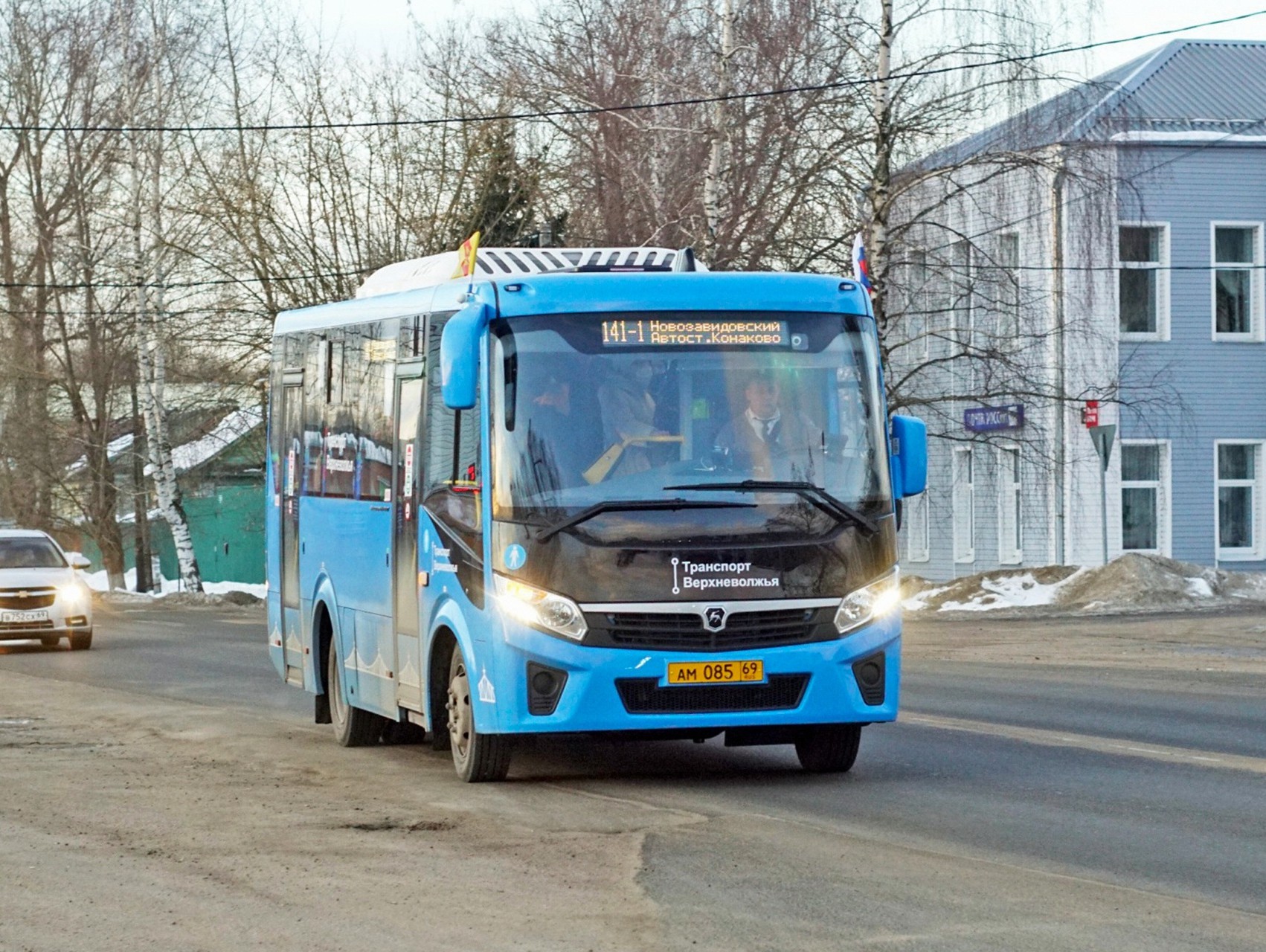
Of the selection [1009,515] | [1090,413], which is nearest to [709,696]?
[1090,413]

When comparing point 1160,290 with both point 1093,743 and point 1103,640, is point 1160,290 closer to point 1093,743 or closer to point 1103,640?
point 1103,640

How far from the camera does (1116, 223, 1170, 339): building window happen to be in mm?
38781

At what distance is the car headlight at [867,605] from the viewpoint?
1167 centimetres

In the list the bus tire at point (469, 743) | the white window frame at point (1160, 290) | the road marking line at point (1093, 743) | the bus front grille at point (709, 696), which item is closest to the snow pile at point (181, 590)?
the white window frame at point (1160, 290)

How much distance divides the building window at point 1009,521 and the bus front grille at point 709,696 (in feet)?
93.6

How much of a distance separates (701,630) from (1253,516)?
29.7 meters

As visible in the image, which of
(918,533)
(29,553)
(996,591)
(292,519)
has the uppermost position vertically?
(292,519)

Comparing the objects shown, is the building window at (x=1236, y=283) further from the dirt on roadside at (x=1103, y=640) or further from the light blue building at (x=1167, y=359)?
the dirt on roadside at (x=1103, y=640)

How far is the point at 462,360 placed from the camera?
11477 millimetres

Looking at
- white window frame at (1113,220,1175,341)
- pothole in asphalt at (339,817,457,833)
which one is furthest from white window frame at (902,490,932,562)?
pothole in asphalt at (339,817,457,833)

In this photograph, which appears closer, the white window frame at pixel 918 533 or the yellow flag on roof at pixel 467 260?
the yellow flag on roof at pixel 467 260

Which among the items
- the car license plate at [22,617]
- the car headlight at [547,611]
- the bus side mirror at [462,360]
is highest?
the bus side mirror at [462,360]

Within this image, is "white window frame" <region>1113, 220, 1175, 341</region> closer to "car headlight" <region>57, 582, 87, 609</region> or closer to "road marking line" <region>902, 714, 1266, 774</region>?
"car headlight" <region>57, 582, 87, 609</region>

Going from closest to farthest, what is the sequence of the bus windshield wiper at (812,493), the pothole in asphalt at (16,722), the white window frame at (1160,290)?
the bus windshield wiper at (812,493) → the pothole in asphalt at (16,722) → the white window frame at (1160,290)
